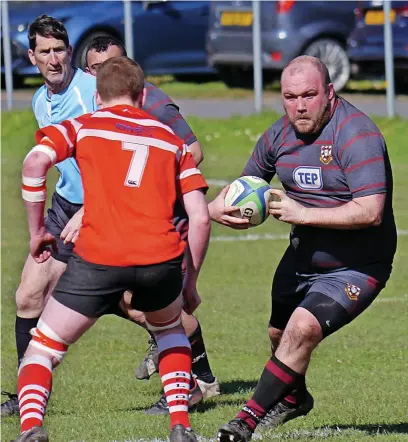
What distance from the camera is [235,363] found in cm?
831

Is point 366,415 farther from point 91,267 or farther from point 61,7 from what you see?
point 61,7

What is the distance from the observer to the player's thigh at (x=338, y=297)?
19.8ft

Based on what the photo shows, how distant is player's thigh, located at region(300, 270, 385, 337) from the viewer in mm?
6035

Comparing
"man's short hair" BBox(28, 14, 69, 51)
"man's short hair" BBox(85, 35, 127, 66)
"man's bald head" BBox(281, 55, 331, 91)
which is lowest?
"man's bald head" BBox(281, 55, 331, 91)

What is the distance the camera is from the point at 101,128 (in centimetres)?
554

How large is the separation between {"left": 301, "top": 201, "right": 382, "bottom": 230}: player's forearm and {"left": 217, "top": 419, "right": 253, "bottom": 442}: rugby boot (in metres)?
1.04

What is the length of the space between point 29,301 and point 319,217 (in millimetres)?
1899

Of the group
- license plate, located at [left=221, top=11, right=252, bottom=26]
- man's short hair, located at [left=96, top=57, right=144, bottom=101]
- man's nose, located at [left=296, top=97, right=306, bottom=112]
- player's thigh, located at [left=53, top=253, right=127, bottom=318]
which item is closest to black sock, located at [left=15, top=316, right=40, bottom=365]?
player's thigh, located at [left=53, top=253, right=127, bottom=318]

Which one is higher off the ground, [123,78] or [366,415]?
[123,78]

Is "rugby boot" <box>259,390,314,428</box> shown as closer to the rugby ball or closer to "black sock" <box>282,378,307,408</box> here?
"black sock" <box>282,378,307,408</box>

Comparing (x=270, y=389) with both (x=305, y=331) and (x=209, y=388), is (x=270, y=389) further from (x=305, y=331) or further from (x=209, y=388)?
(x=209, y=388)

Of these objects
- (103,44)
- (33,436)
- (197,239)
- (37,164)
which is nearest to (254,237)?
(103,44)

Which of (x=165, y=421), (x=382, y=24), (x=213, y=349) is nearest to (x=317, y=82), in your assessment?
(x=165, y=421)

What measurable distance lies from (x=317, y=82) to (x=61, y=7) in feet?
56.5
